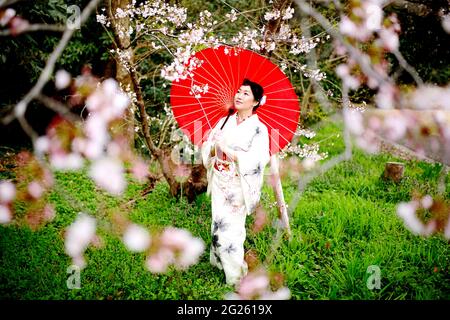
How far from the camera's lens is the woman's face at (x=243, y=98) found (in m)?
3.13

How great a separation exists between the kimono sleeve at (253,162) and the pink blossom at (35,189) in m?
3.34

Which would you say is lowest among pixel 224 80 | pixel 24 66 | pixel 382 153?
pixel 224 80

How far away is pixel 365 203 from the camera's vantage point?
4793mm

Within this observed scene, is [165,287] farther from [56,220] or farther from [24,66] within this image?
[24,66]

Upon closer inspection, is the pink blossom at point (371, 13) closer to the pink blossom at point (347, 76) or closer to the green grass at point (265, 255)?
the pink blossom at point (347, 76)

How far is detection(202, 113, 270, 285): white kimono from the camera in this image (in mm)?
3180

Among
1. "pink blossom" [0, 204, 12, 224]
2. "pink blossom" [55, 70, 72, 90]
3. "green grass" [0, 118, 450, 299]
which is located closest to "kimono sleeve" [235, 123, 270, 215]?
"green grass" [0, 118, 450, 299]

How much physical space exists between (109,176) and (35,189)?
115 centimetres

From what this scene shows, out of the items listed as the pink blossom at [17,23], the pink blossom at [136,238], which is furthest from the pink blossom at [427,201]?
the pink blossom at [17,23]

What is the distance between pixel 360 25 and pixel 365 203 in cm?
280

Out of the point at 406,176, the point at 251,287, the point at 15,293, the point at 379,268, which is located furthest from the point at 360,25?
the point at 15,293

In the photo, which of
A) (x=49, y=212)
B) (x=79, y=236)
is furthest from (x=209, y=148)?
(x=49, y=212)

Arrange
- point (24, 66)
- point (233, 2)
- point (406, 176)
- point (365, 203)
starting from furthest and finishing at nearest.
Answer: point (233, 2) → point (24, 66) → point (406, 176) → point (365, 203)

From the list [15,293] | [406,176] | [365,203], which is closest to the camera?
[15,293]
